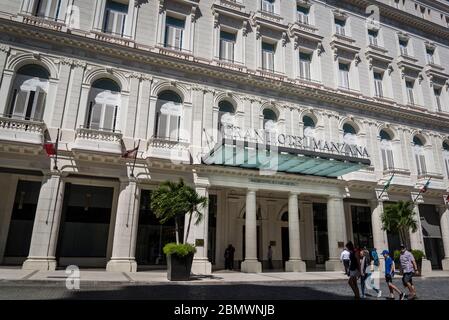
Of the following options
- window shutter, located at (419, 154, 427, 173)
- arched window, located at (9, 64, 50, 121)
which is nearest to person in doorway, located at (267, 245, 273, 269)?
window shutter, located at (419, 154, 427, 173)

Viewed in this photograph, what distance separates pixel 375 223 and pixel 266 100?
12017mm

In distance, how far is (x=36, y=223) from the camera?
50.4 ft

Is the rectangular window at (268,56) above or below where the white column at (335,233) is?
above

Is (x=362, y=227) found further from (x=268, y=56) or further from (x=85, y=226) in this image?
(x=85, y=226)

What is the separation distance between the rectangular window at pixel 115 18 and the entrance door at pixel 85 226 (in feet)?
32.8

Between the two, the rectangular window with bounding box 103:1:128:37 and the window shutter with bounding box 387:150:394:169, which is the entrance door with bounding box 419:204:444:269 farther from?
the rectangular window with bounding box 103:1:128:37

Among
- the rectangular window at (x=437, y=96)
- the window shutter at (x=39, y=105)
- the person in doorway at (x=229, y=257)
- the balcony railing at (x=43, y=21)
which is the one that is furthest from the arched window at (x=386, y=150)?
the balcony railing at (x=43, y=21)

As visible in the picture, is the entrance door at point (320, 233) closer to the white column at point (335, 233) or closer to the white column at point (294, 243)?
the white column at point (335, 233)

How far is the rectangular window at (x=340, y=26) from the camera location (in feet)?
88.6

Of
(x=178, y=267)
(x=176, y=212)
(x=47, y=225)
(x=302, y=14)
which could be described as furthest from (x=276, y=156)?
(x=302, y=14)

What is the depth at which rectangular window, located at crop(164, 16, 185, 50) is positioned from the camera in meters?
20.9
